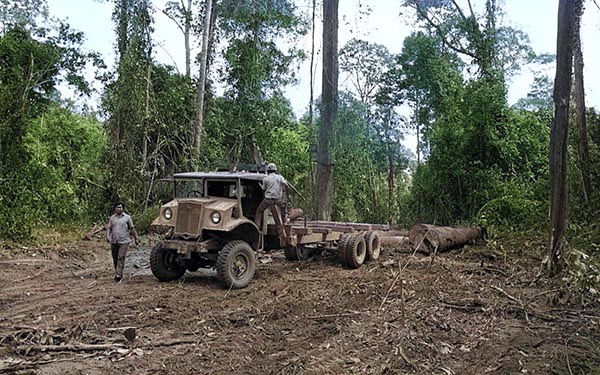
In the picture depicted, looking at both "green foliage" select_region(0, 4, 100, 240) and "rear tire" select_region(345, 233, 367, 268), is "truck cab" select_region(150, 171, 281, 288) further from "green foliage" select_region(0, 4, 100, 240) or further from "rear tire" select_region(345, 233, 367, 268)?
"green foliage" select_region(0, 4, 100, 240)

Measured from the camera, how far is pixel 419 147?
27.3 metres

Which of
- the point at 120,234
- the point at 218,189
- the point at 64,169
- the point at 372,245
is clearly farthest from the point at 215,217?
the point at 64,169

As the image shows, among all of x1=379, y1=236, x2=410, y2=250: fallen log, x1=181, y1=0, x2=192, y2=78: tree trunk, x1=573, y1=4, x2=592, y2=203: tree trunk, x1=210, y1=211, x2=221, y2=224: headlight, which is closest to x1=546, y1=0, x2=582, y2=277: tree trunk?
x1=573, y1=4, x2=592, y2=203: tree trunk

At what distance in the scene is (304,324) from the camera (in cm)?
729

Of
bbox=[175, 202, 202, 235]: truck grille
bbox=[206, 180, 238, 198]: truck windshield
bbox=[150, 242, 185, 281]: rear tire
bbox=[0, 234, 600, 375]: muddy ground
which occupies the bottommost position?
bbox=[0, 234, 600, 375]: muddy ground

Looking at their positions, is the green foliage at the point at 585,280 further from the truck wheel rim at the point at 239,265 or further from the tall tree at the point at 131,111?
the tall tree at the point at 131,111

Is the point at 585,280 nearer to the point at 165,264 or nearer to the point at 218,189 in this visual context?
the point at 218,189

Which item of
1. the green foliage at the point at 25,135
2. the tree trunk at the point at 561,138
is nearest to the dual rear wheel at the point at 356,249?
the tree trunk at the point at 561,138

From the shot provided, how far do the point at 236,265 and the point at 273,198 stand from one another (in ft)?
4.65

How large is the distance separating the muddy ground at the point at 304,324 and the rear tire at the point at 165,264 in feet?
0.79

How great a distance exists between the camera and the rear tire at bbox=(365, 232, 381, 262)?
12.1 metres

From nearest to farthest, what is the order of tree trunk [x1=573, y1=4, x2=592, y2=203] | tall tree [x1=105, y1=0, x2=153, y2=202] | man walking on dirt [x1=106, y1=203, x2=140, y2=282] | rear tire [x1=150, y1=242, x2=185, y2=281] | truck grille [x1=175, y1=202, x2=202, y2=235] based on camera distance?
truck grille [x1=175, y1=202, x2=202, y2=235], rear tire [x1=150, y1=242, x2=185, y2=281], man walking on dirt [x1=106, y1=203, x2=140, y2=282], tree trunk [x1=573, y1=4, x2=592, y2=203], tall tree [x1=105, y1=0, x2=153, y2=202]

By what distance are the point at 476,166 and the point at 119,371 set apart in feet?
50.3

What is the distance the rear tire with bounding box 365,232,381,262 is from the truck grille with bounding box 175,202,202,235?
13.1 feet
